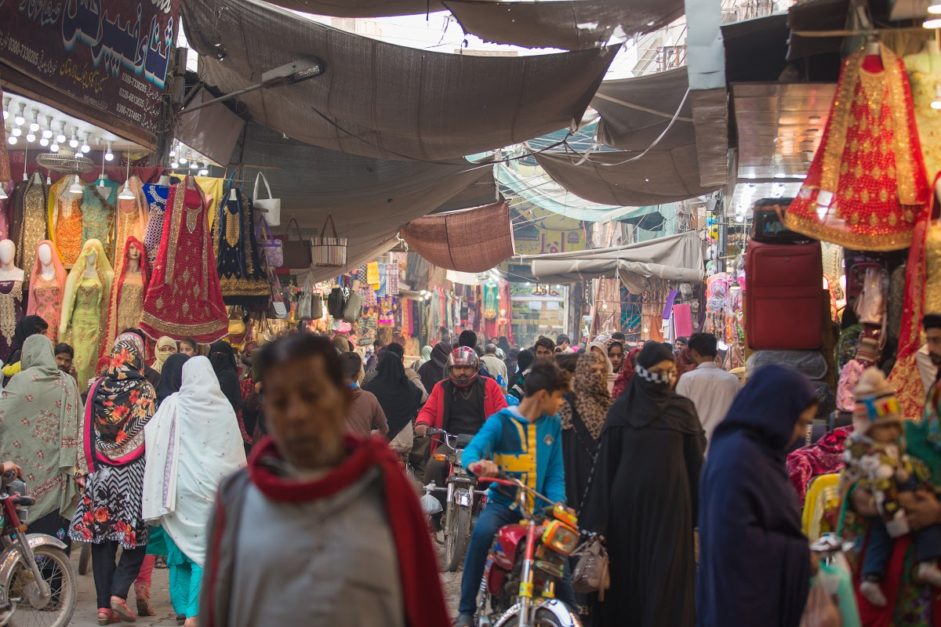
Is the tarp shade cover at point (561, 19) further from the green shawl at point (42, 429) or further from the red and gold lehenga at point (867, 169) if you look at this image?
the green shawl at point (42, 429)

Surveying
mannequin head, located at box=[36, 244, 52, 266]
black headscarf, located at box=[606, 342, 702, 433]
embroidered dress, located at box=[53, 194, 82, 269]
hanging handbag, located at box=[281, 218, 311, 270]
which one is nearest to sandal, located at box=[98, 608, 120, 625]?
black headscarf, located at box=[606, 342, 702, 433]

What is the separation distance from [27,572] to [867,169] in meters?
4.88

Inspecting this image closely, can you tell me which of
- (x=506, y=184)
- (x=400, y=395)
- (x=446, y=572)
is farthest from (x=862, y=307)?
(x=506, y=184)

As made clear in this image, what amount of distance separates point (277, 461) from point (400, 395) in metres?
7.47

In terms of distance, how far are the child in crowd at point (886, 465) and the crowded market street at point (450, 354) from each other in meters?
0.01

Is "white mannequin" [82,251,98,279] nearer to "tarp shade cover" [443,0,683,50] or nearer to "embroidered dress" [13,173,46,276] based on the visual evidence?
"embroidered dress" [13,173,46,276]

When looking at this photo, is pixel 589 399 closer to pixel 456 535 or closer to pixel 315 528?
pixel 456 535

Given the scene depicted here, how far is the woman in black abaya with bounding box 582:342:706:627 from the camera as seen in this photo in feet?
17.6

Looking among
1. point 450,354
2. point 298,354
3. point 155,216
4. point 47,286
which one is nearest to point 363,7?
point 155,216

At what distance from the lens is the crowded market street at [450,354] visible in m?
3.55

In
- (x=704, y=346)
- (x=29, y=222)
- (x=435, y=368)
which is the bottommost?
(x=435, y=368)

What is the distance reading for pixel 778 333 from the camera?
7.40 meters

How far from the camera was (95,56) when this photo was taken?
7.26 meters

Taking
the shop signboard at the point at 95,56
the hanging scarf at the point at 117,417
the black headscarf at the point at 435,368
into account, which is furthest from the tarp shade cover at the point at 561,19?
the black headscarf at the point at 435,368
